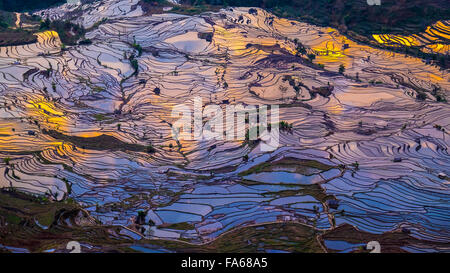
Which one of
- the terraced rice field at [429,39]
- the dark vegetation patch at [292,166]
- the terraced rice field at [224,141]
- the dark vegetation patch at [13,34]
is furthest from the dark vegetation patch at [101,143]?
the terraced rice field at [429,39]

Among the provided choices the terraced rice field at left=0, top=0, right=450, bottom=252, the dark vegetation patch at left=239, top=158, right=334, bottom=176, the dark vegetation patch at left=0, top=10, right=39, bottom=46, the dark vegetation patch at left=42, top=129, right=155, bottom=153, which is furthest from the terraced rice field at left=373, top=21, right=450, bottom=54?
the dark vegetation patch at left=0, top=10, right=39, bottom=46

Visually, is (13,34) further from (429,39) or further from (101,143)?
(429,39)

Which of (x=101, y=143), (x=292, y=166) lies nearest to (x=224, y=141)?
(x=292, y=166)

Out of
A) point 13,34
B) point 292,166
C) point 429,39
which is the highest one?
point 13,34

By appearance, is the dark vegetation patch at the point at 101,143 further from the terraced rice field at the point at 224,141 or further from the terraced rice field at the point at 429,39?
the terraced rice field at the point at 429,39

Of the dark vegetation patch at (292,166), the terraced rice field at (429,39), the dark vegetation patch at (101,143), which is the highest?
the terraced rice field at (429,39)

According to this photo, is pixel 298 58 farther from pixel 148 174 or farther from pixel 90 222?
pixel 90 222

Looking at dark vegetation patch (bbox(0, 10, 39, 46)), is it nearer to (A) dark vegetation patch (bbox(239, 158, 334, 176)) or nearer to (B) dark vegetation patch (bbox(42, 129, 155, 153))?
(B) dark vegetation patch (bbox(42, 129, 155, 153))

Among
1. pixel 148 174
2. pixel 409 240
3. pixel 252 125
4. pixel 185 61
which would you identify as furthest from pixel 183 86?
pixel 409 240
